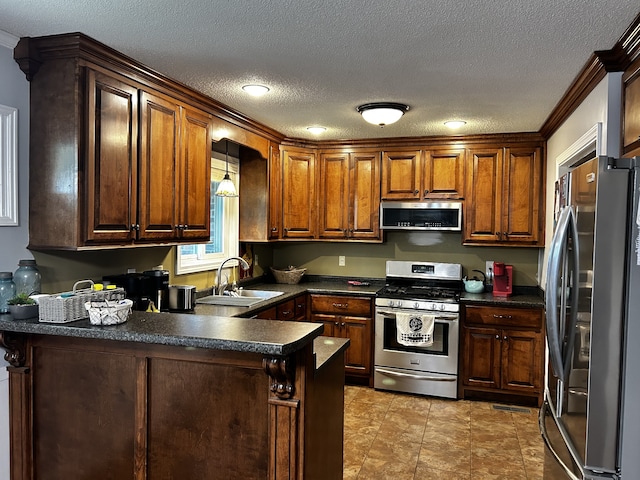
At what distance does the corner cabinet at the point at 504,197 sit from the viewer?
441 centimetres

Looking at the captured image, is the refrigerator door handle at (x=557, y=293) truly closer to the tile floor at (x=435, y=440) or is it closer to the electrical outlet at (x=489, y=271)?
the tile floor at (x=435, y=440)

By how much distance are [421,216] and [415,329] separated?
1.09 meters

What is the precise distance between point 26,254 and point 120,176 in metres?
0.60

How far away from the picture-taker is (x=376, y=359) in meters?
4.55

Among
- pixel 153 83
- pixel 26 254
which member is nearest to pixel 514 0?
pixel 153 83

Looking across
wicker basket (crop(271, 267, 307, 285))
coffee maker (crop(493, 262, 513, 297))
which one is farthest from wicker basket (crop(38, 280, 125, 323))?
coffee maker (crop(493, 262, 513, 297))

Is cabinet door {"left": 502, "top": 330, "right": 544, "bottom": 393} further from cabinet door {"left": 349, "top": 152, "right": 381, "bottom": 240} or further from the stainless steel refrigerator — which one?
the stainless steel refrigerator

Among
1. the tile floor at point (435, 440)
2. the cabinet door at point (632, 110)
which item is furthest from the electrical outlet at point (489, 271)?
the cabinet door at point (632, 110)

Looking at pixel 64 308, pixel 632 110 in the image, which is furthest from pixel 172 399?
pixel 632 110

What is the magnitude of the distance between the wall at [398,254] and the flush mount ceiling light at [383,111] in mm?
1841

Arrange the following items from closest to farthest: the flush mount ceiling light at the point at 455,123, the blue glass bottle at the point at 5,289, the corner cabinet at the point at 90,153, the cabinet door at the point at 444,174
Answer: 1. the blue glass bottle at the point at 5,289
2. the corner cabinet at the point at 90,153
3. the flush mount ceiling light at the point at 455,123
4. the cabinet door at the point at 444,174

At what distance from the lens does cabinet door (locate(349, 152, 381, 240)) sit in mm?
4887

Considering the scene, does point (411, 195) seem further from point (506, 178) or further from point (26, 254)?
point (26, 254)

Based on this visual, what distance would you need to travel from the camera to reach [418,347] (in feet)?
14.5
